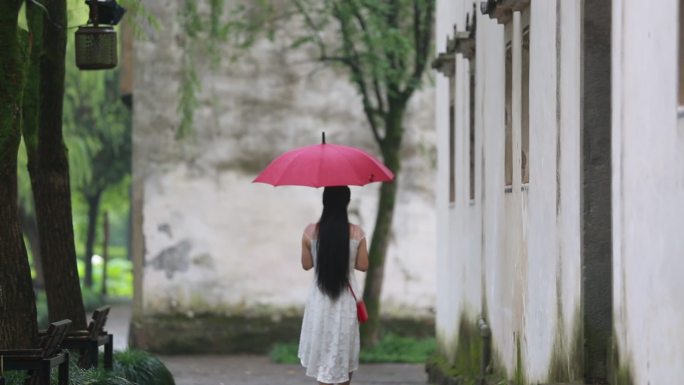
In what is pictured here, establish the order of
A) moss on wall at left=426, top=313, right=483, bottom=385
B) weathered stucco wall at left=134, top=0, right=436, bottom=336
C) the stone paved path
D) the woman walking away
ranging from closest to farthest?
1. the woman walking away
2. moss on wall at left=426, top=313, right=483, bottom=385
3. the stone paved path
4. weathered stucco wall at left=134, top=0, right=436, bottom=336

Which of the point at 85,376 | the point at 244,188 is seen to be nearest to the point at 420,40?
the point at 244,188

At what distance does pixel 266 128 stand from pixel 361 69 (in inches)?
84.2


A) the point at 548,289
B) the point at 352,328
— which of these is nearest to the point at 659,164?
the point at 548,289

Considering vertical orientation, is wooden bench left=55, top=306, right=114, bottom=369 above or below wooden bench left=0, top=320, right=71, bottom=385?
below

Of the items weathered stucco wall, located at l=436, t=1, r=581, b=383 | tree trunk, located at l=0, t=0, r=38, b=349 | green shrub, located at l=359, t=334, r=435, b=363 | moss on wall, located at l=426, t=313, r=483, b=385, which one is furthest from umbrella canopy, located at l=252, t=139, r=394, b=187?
green shrub, located at l=359, t=334, r=435, b=363

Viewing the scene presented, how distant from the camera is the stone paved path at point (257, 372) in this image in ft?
57.1

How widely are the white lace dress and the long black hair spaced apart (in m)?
0.06

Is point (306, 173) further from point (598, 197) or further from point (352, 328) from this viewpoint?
point (598, 197)

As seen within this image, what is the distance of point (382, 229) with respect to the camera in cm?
2169

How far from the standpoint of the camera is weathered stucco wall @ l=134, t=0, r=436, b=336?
73.8 ft

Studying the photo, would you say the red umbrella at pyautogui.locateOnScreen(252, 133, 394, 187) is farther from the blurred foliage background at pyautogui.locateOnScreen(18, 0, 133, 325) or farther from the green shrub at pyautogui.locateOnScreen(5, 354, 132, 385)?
the blurred foliage background at pyautogui.locateOnScreen(18, 0, 133, 325)

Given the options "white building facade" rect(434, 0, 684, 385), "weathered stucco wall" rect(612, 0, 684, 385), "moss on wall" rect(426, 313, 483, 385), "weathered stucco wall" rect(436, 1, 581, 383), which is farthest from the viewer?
"moss on wall" rect(426, 313, 483, 385)

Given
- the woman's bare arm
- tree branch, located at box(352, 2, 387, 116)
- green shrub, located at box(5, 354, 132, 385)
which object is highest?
tree branch, located at box(352, 2, 387, 116)

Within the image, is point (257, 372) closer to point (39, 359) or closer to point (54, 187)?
point (54, 187)
